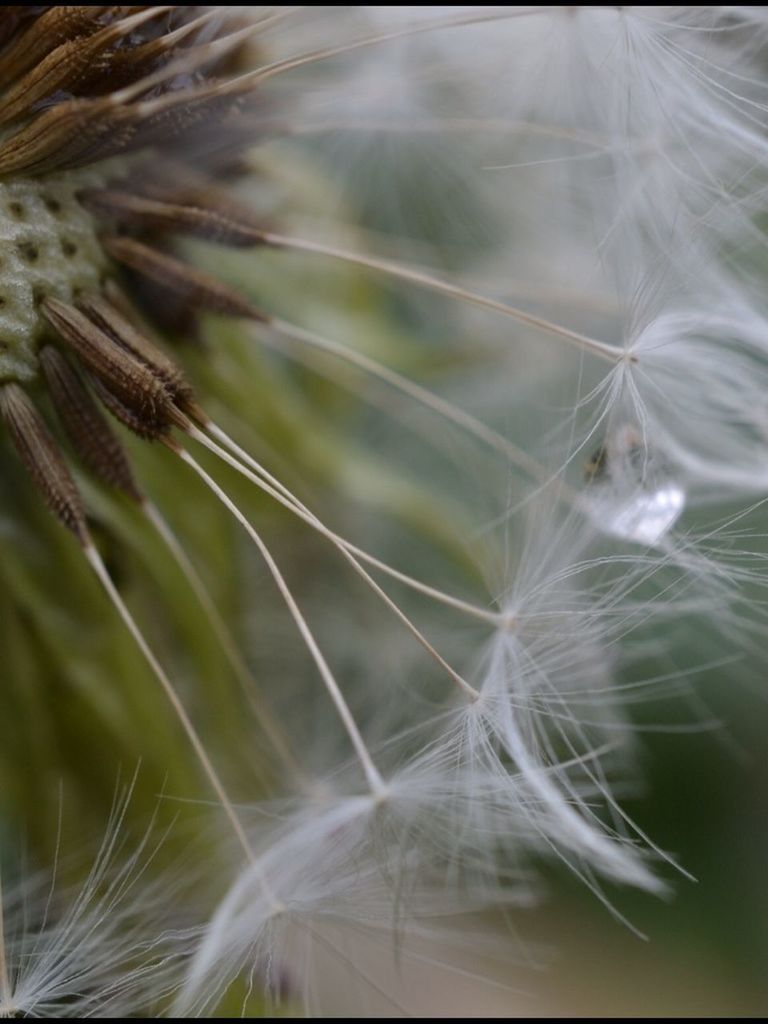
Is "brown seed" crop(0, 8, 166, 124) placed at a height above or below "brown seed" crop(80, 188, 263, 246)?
above

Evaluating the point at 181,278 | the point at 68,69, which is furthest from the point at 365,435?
the point at 68,69

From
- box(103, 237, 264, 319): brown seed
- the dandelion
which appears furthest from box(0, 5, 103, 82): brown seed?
box(103, 237, 264, 319): brown seed

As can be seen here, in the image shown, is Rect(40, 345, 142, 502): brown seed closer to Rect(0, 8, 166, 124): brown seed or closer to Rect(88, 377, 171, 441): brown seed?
Rect(88, 377, 171, 441): brown seed

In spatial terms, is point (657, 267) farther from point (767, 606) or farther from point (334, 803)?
point (334, 803)

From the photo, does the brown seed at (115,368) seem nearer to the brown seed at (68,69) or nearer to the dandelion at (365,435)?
the dandelion at (365,435)

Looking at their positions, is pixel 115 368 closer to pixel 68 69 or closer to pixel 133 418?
pixel 133 418

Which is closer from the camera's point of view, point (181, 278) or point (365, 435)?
point (181, 278)

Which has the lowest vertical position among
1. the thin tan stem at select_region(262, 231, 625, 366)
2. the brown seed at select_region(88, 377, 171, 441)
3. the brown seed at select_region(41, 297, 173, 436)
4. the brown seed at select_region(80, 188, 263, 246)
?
the brown seed at select_region(88, 377, 171, 441)
